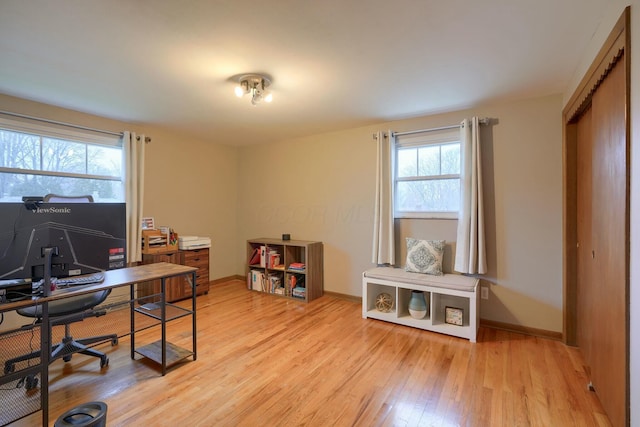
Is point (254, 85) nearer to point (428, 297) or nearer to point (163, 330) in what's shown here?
point (163, 330)

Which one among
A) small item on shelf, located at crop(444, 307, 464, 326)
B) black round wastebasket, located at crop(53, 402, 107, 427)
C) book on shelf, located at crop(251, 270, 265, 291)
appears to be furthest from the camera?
book on shelf, located at crop(251, 270, 265, 291)

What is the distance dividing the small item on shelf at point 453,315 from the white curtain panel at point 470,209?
41 centimetres

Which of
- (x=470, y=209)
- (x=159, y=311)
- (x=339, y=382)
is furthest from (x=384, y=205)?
(x=159, y=311)

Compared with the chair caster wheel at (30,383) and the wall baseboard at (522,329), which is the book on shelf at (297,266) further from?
the chair caster wheel at (30,383)

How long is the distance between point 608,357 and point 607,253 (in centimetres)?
60

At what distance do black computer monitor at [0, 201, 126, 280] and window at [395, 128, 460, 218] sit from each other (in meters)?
2.95

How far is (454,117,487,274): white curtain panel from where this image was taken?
3.04m

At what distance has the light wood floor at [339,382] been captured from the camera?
1.77 metres

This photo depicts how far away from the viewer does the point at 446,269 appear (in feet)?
11.0

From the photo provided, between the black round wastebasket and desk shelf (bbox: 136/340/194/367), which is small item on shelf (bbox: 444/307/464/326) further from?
the black round wastebasket

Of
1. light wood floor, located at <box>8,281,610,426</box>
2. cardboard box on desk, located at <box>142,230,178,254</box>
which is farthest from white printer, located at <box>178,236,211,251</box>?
light wood floor, located at <box>8,281,610,426</box>

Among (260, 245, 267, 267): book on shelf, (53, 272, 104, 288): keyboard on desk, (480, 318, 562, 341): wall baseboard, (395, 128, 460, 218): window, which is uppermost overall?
(395, 128, 460, 218): window

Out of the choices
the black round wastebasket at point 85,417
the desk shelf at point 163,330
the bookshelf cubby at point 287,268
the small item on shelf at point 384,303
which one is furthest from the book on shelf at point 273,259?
the black round wastebasket at point 85,417

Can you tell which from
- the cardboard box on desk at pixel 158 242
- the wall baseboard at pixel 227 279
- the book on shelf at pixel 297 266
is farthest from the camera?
the wall baseboard at pixel 227 279
